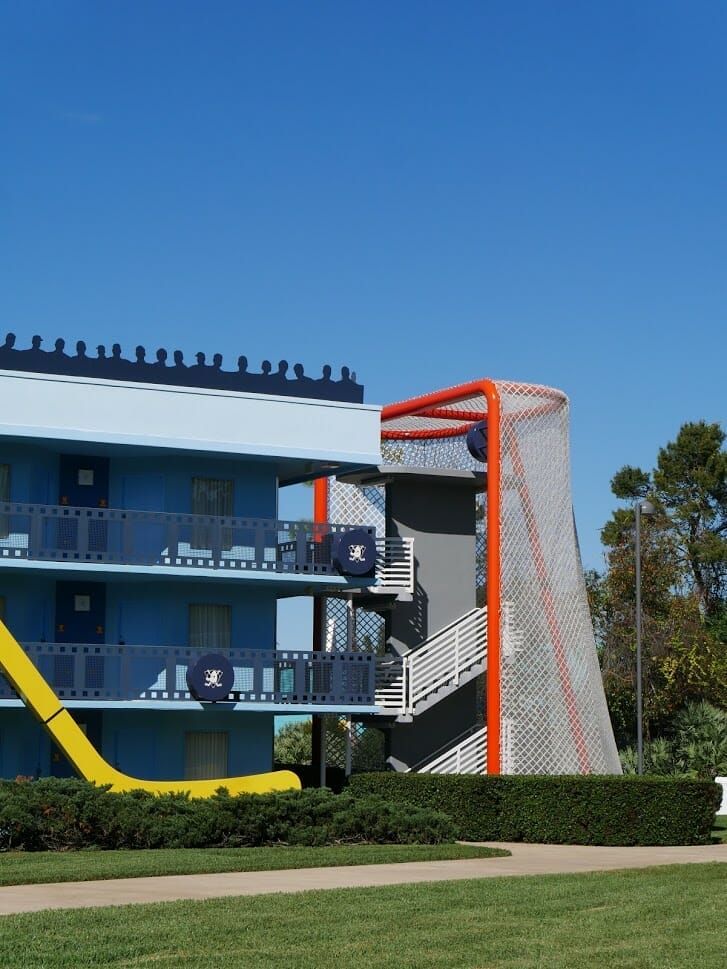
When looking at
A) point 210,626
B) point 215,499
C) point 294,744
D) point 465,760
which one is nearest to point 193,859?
point 210,626

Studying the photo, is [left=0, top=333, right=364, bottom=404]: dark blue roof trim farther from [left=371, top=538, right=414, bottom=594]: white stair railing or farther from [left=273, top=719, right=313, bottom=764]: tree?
[left=273, top=719, right=313, bottom=764]: tree

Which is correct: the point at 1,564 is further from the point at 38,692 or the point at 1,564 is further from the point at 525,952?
the point at 525,952

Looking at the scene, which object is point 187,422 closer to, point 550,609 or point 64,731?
point 64,731

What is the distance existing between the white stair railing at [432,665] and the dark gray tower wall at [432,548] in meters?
1.47

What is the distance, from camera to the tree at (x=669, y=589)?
56156 millimetres

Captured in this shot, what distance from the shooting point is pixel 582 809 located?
102 feet

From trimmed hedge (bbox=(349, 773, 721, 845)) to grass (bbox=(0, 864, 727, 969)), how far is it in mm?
10663

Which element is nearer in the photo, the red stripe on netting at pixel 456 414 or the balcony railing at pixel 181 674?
the balcony railing at pixel 181 674

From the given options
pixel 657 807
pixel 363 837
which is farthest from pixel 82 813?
pixel 657 807

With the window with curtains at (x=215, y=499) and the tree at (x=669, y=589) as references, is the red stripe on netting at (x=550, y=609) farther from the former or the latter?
the tree at (x=669, y=589)

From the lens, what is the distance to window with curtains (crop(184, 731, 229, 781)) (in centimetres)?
3662

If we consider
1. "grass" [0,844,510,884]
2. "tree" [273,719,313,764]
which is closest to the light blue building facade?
"grass" [0,844,510,884]

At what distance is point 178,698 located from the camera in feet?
115

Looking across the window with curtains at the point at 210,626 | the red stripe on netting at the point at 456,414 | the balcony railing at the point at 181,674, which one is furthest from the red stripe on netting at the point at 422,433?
the balcony railing at the point at 181,674
